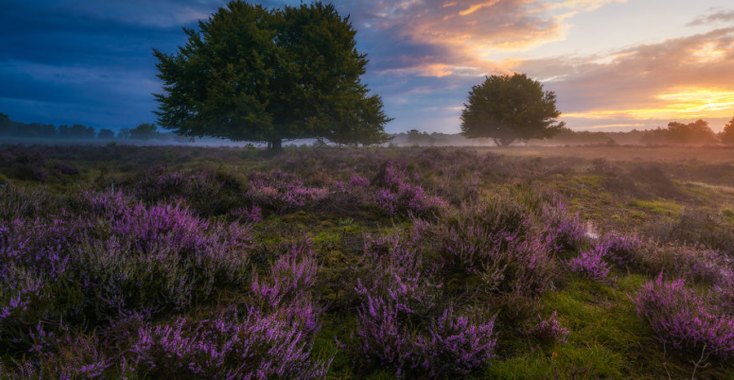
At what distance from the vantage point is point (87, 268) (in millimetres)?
2467

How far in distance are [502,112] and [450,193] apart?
4534 cm

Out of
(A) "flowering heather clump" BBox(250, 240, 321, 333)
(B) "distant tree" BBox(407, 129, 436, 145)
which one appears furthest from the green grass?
(B) "distant tree" BBox(407, 129, 436, 145)

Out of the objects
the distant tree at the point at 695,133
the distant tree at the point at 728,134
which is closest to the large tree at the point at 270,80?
the distant tree at the point at 728,134

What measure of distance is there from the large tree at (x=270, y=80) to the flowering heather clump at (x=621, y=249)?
21.0 metres

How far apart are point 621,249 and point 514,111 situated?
49.2 meters

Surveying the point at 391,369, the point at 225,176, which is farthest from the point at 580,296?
the point at 225,176

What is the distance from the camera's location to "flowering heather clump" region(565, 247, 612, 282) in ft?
11.7

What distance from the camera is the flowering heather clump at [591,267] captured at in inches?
140

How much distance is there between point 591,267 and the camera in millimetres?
3619

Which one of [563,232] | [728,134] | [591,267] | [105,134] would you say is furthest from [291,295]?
[105,134]

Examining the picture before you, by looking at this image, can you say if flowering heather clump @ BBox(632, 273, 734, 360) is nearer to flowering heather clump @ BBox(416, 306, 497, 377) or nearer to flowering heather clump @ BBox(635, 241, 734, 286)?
flowering heather clump @ BBox(635, 241, 734, 286)

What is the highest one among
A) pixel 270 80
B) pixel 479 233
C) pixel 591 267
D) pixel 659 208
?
pixel 270 80

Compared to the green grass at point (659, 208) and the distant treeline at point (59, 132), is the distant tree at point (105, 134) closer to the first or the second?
the distant treeline at point (59, 132)

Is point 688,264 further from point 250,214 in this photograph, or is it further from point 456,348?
point 250,214
